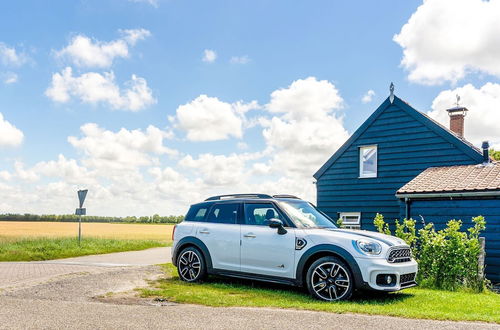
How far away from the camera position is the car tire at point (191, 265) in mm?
10172

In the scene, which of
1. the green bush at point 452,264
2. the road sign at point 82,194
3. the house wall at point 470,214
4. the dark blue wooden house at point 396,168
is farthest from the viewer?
the road sign at point 82,194

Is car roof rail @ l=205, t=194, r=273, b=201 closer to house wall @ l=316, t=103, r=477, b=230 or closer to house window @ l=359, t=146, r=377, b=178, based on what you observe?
house wall @ l=316, t=103, r=477, b=230

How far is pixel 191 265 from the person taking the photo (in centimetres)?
1034

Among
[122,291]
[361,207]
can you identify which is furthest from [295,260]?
[361,207]

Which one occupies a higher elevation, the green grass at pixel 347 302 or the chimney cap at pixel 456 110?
the chimney cap at pixel 456 110

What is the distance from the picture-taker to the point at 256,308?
744cm

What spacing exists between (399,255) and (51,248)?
15325 mm

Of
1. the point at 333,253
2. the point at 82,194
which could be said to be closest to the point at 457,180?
the point at 333,253

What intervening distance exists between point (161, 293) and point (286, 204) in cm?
285

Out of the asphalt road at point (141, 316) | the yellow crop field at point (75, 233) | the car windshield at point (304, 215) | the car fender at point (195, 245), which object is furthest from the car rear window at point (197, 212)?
the yellow crop field at point (75, 233)

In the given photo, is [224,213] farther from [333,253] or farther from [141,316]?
[141,316]

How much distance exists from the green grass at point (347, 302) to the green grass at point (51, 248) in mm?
9989

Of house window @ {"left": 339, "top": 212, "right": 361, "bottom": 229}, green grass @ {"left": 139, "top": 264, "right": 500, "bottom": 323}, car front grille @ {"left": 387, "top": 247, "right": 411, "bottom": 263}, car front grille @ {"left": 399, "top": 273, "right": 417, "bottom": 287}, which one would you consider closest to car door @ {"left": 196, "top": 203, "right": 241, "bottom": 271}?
green grass @ {"left": 139, "top": 264, "right": 500, "bottom": 323}

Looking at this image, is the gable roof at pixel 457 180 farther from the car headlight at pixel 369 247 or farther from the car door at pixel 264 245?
the car door at pixel 264 245
